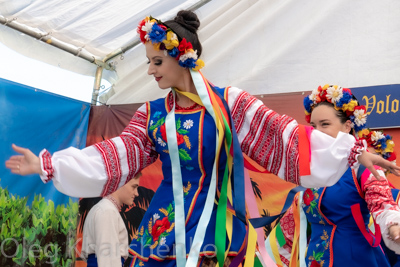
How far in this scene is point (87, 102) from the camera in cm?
471

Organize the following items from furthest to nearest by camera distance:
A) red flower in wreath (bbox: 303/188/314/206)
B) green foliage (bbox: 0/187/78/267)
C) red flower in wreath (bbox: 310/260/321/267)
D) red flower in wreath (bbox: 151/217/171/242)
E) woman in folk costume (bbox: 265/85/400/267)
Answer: green foliage (bbox: 0/187/78/267)
red flower in wreath (bbox: 303/188/314/206)
red flower in wreath (bbox: 310/260/321/267)
woman in folk costume (bbox: 265/85/400/267)
red flower in wreath (bbox: 151/217/171/242)

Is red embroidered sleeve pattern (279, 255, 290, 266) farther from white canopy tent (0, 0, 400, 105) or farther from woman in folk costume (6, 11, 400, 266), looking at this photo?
white canopy tent (0, 0, 400, 105)

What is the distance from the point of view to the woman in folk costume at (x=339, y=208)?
106 inches

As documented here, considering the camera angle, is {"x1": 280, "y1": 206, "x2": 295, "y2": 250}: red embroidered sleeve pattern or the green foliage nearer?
{"x1": 280, "y1": 206, "x2": 295, "y2": 250}: red embroidered sleeve pattern

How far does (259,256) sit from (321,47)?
2.05 meters

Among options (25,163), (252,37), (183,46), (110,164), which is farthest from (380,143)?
(25,163)

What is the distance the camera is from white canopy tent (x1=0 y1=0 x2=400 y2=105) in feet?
12.6

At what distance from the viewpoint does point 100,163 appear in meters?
2.22

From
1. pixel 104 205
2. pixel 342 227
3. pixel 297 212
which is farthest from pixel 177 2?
pixel 342 227

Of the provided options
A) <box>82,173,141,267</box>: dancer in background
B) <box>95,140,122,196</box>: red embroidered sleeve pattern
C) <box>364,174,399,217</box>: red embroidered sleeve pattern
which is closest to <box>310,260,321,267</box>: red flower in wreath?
<box>364,174,399,217</box>: red embroidered sleeve pattern

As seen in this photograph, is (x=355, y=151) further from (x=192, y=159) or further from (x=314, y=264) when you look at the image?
(x=314, y=264)

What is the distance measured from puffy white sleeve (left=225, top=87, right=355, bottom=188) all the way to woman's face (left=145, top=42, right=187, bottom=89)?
0.77 feet

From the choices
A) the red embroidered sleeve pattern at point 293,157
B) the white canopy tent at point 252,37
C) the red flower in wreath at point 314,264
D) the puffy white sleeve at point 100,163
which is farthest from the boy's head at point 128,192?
the red embroidered sleeve pattern at point 293,157

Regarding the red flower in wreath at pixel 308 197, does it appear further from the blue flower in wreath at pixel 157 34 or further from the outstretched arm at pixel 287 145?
the blue flower in wreath at pixel 157 34
